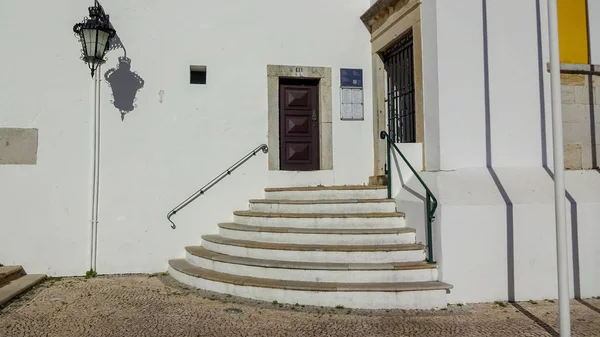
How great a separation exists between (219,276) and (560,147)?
12.1ft

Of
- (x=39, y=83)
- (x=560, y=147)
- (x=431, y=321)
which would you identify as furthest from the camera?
(x=39, y=83)

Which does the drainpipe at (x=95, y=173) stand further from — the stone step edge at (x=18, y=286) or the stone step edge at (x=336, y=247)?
the stone step edge at (x=336, y=247)

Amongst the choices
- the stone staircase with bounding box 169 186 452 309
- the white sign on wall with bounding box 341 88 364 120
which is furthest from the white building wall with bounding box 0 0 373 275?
the stone staircase with bounding box 169 186 452 309

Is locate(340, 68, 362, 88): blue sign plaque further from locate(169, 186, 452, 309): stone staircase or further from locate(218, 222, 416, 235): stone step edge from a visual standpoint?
locate(218, 222, 416, 235): stone step edge

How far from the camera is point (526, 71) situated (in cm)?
559

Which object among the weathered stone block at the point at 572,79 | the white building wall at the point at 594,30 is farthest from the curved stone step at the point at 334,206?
the white building wall at the point at 594,30

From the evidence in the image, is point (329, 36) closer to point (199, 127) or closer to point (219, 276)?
point (199, 127)

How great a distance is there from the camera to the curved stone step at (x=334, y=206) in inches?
226

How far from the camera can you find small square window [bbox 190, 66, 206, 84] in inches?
271

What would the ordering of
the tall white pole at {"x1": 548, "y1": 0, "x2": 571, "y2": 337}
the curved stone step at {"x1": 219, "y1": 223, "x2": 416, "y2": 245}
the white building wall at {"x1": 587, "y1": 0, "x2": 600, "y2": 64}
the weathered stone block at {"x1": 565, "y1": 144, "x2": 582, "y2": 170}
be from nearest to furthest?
the tall white pole at {"x1": 548, "y1": 0, "x2": 571, "y2": 337} → the curved stone step at {"x1": 219, "y1": 223, "x2": 416, "y2": 245} → the weathered stone block at {"x1": 565, "y1": 144, "x2": 582, "y2": 170} → the white building wall at {"x1": 587, "y1": 0, "x2": 600, "y2": 64}

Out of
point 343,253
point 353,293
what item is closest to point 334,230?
point 343,253

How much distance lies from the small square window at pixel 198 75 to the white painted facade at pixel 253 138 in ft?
0.51

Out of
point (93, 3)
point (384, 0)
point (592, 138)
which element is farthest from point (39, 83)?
point (592, 138)

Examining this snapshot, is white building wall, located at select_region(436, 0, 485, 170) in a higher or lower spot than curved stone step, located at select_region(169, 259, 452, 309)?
higher
